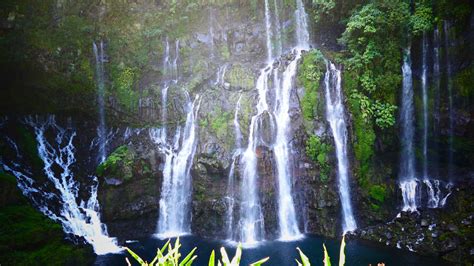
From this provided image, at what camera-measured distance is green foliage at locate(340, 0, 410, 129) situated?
1537 centimetres

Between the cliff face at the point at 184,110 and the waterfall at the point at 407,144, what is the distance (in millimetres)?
345

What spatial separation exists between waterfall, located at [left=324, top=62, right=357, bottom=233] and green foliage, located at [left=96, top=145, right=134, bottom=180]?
9534 mm

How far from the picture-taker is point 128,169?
52.9 feet

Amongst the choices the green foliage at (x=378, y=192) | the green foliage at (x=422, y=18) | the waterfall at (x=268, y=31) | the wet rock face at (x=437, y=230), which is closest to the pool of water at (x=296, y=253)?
the wet rock face at (x=437, y=230)

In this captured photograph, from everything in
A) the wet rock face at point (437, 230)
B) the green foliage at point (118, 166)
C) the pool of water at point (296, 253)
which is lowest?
the pool of water at point (296, 253)

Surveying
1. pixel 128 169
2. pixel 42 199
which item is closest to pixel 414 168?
pixel 128 169

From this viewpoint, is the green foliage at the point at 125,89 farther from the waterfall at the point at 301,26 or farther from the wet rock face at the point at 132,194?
the waterfall at the point at 301,26

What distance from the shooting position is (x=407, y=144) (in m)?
16.3

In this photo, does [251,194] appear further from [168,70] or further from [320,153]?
[168,70]

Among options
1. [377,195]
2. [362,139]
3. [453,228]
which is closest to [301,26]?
[362,139]

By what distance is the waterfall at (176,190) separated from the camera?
16.1 metres

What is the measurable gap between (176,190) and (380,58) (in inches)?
442

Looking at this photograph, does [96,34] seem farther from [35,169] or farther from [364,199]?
[364,199]

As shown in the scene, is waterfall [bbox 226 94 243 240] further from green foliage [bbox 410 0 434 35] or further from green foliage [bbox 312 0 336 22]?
green foliage [bbox 410 0 434 35]
